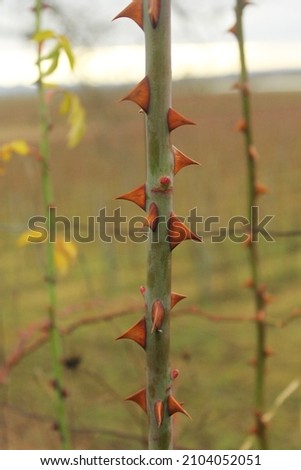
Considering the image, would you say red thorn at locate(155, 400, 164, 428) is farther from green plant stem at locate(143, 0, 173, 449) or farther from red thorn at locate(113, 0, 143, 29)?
red thorn at locate(113, 0, 143, 29)

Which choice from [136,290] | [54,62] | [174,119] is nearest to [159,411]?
[174,119]

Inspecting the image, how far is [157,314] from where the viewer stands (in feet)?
0.85

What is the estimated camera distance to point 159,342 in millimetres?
271

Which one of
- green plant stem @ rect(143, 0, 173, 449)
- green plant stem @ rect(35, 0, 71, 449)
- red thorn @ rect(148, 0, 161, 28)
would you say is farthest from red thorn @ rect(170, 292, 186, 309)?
green plant stem @ rect(35, 0, 71, 449)

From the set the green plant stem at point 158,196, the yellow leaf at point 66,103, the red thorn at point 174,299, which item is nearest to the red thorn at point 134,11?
the green plant stem at point 158,196

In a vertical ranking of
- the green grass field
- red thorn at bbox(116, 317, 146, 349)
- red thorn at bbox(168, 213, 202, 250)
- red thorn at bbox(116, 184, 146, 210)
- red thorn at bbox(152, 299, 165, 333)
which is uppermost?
red thorn at bbox(116, 184, 146, 210)

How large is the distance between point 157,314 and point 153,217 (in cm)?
4

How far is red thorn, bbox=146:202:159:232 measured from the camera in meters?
0.25

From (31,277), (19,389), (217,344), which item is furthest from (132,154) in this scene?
(19,389)
